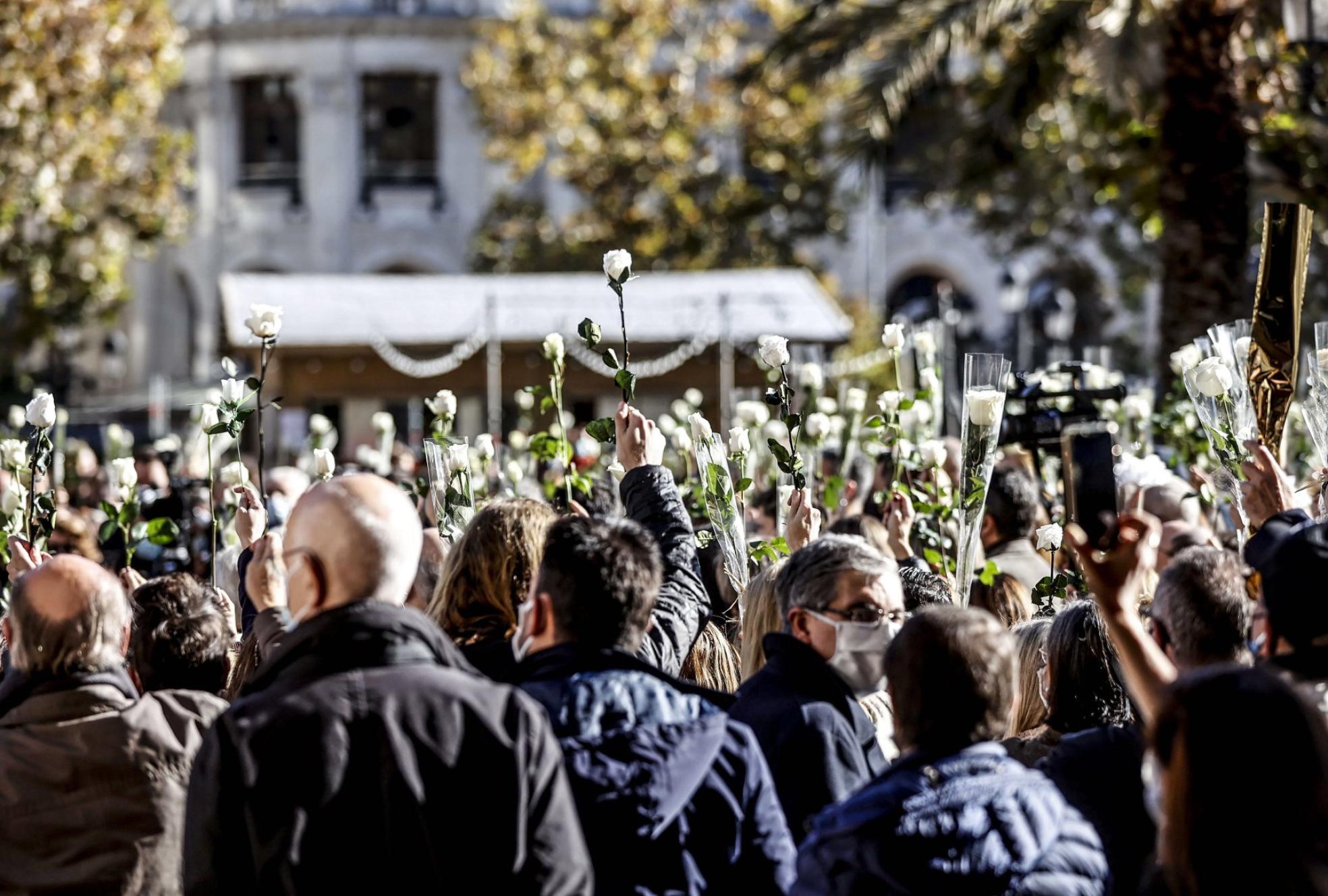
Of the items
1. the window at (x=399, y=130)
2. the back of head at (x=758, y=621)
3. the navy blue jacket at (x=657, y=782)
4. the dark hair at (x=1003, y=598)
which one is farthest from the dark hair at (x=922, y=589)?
the window at (x=399, y=130)

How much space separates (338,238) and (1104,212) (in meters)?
16.3

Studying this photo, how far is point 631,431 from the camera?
5027 millimetres

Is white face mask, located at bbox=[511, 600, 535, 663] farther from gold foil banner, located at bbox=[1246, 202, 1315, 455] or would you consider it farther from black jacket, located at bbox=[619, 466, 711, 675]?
gold foil banner, located at bbox=[1246, 202, 1315, 455]

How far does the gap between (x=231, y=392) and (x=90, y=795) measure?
3.02 meters

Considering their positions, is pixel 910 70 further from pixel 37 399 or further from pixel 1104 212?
pixel 1104 212

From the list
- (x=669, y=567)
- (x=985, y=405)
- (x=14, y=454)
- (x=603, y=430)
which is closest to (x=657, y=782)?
(x=669, y=567)

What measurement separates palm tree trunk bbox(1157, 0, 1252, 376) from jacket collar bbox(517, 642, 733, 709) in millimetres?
10076

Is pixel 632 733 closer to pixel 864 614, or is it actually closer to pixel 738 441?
pixel 864 614

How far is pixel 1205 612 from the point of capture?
3.66 metres

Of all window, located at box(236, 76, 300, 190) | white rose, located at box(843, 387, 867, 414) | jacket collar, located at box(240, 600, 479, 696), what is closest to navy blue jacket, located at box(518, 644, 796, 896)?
jacket collar, located at box(240, 600, 479, 696)

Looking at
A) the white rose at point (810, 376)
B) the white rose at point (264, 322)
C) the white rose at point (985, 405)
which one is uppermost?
the white rose at point (264, 322)

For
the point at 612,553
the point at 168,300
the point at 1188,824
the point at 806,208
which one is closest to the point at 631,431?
the point at 612,553

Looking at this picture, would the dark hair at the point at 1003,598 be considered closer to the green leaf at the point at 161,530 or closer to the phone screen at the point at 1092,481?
the phone screen at the point at 1092,481

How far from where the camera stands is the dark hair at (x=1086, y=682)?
163 inches
